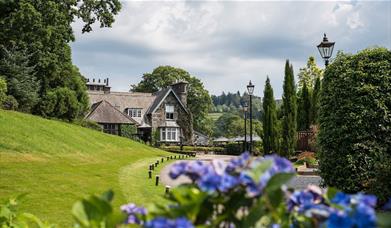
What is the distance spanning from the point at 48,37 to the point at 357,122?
2537cm

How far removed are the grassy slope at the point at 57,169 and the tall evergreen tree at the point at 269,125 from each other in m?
10.9

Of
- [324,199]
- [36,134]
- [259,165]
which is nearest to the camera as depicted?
[259,165]

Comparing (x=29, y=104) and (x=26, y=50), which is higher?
(x=26, y=50)

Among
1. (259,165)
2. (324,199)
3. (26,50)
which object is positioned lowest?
(324,199)

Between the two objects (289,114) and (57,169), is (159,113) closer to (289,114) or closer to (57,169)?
(289,114)

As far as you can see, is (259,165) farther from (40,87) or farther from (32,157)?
(40,87)

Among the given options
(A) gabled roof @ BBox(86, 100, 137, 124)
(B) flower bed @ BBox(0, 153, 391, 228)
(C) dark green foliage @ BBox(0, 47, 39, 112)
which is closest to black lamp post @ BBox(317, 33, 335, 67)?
(B) flower bed @ BBox(0, 153, 391, 228)

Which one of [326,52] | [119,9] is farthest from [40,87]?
[326,52]

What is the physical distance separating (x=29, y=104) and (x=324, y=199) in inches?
1551

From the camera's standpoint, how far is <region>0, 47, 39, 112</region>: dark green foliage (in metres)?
37.7

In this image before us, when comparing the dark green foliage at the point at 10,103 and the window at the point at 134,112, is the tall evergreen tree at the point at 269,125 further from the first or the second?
the window at the point at 134,112

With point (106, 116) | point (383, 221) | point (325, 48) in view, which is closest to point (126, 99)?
point (106, 116)

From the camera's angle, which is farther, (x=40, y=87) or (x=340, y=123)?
(x=40, y=87)

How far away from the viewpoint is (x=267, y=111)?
37094mm
